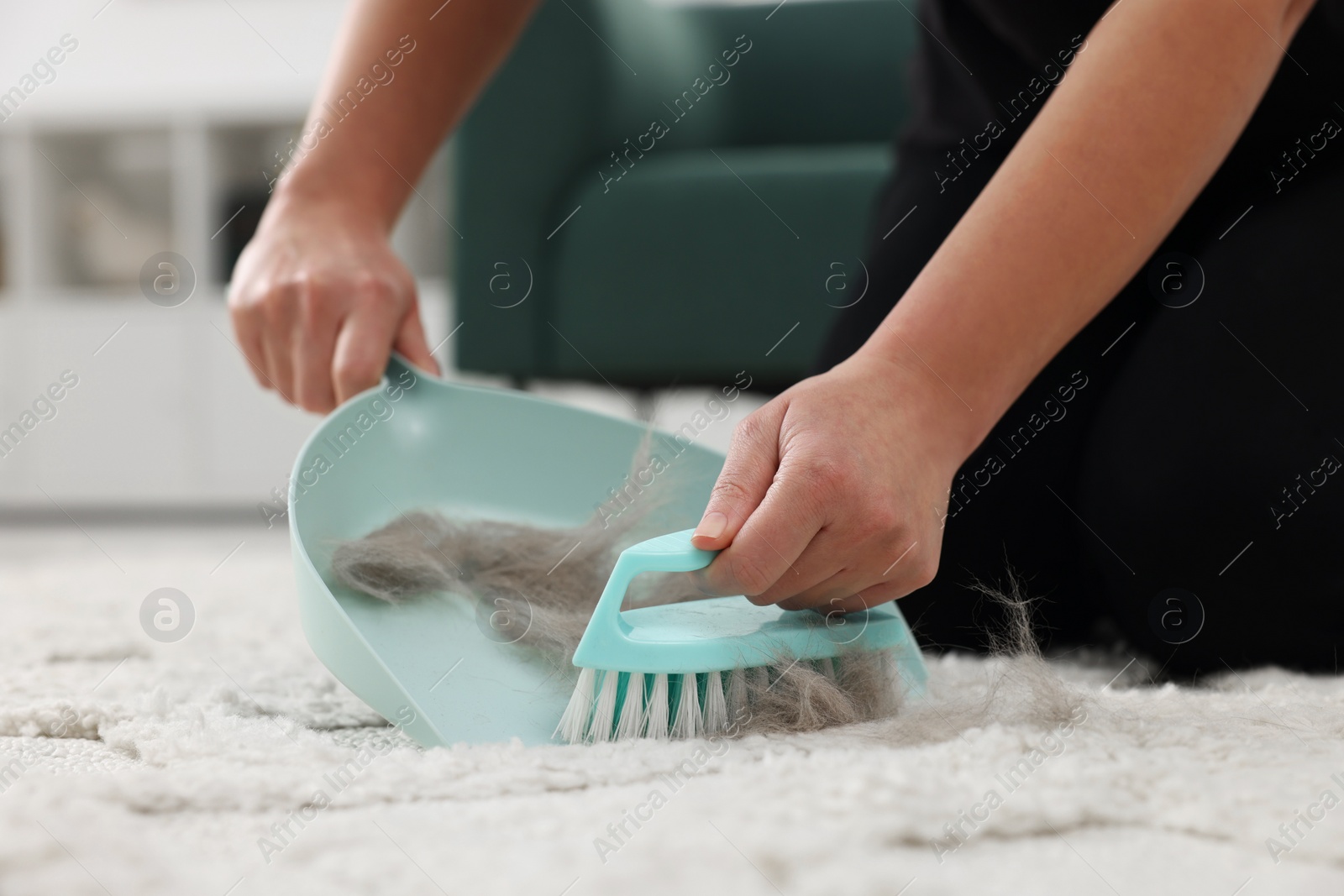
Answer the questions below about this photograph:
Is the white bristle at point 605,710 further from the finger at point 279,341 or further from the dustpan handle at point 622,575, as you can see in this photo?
→ the finger at point 279,341

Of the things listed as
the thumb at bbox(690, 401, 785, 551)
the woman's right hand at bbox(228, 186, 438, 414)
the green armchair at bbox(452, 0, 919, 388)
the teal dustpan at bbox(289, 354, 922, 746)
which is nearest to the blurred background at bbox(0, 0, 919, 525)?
the green armchair at bbox(452, 0, 919, 388)

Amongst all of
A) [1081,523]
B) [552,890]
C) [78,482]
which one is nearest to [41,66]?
[78,482]

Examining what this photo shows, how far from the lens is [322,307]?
0.59 meters

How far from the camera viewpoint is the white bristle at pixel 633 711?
396mm

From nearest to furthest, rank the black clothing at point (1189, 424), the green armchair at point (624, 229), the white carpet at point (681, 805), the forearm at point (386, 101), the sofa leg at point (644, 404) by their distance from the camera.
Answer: the white carpet at point (681, 805), the black clothing at point (1189, 424), the forearm at point (386, 101), the green armchair at point (624, 229), the sofa leg at point (644, 404)

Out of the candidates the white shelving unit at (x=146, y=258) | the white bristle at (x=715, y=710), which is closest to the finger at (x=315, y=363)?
the white bristle at (x=715, y=710)

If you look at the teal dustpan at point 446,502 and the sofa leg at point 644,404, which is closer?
the teal dustpan at point 446,502

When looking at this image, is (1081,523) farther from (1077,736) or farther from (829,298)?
(829,298)

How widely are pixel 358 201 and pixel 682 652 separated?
0.43 m

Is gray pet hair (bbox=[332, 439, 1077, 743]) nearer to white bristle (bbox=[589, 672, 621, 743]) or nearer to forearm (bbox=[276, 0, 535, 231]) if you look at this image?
white bristle (bbox=[589, 672, 621, 743])

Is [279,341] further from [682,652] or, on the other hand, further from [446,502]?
[682,652]

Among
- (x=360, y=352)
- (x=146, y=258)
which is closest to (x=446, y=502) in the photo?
(x=360, y=352)

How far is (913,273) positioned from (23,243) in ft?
6.53

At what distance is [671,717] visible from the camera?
1.36 feet
